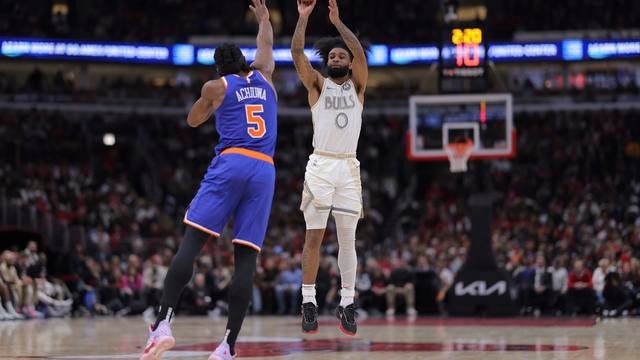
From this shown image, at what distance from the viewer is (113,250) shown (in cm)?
2602

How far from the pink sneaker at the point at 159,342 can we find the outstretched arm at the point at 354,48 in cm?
301

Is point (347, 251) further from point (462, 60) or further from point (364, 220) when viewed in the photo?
point (364, 220)

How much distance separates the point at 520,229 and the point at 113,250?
981cm

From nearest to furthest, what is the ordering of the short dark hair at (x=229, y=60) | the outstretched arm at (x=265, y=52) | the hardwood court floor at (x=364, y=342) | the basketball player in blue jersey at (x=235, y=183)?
the basketball player in blue jersey at (x=235, y=183), the short dark hair at (x=229, y=60), the outstretched arm at (x=265, y=52), the hardwood court floor at (x=364, y=342)

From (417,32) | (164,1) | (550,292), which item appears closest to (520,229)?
(550,292)

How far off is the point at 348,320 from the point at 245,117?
217 centimetres

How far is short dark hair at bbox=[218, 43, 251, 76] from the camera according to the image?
26.6 feet

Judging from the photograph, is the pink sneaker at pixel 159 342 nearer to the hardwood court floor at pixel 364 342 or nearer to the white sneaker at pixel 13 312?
the hardwood court floor at pixel 364 342

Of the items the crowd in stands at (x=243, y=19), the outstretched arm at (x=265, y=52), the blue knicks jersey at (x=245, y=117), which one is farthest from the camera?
the crowd in stands at (x=243, y=19)

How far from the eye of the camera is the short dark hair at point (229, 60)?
26.6 ft

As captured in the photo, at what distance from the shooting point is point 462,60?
21.0m

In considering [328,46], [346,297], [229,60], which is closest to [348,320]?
[346,297]

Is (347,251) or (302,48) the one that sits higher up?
(302,48)

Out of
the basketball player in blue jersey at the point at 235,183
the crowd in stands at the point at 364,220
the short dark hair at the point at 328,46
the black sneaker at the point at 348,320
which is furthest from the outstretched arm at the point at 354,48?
the crowd in stands at the point at 364,220
